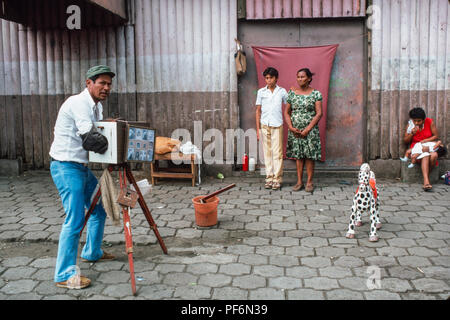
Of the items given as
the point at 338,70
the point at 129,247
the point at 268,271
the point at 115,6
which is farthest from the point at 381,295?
the point at 115,6

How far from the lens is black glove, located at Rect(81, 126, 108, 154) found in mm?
3895

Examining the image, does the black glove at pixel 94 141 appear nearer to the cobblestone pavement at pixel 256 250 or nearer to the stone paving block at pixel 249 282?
the cobblestone pavement at pixel 256 250

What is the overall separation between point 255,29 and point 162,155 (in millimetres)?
3007

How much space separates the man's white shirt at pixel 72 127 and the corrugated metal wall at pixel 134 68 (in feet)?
15.3

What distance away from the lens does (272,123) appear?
7719 millimetres

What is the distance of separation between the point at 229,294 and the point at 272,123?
4274 millimetres

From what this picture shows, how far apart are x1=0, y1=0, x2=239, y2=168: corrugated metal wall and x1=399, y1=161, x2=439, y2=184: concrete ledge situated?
3261mm

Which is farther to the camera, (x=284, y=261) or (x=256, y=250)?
(x=256, y=250)

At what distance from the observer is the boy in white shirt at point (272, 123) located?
25.3 ft

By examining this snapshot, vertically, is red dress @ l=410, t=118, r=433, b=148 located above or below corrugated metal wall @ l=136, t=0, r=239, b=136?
below

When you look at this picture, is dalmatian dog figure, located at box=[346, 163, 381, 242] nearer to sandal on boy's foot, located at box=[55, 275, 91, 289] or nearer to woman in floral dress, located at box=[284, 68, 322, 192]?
woman in floral dress, located at box=[284, 68, 322, 192]

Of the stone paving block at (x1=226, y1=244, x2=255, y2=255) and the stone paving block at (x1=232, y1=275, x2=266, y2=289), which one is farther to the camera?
the stone paving block at (x1=226, y1=244, x2=255, y2=255)

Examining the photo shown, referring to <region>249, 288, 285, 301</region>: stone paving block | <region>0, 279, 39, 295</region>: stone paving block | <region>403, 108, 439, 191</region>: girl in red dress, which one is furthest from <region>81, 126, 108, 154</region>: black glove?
<region>403, 108, 439, 191</region>: girl in red dress

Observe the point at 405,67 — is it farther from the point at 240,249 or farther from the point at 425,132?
the point at 240,249
